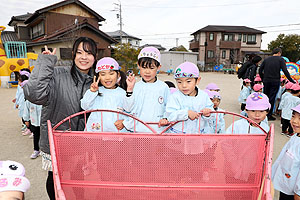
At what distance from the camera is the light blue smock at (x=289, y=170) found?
194cm

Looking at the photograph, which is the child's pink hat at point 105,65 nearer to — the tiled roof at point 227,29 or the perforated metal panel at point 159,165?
the perforated metal panel at point 159,165

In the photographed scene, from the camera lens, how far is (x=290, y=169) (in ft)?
6.48

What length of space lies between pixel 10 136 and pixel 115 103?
3912 millimetres

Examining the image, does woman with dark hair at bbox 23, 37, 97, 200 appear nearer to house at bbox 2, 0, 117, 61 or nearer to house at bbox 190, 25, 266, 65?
house at bbox 2, 0, 117, 61

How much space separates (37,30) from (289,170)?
23705 mm

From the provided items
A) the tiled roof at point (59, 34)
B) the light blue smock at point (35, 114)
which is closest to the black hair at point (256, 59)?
the light blue smock at point (35, 114)

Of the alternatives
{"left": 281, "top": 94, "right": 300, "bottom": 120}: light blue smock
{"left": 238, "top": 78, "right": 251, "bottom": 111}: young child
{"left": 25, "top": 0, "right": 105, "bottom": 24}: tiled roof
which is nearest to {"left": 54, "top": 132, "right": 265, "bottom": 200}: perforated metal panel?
{"left": 281, "top": 94, "right": 300, "bottom": 120}: light blue smock

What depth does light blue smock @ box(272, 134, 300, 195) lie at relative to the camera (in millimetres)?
1939

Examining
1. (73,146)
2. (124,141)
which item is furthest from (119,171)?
(73,146)

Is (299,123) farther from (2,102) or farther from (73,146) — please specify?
(2,102)

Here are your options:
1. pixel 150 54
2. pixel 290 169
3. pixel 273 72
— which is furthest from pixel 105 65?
pixel 273 72

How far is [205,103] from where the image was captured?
2092 mm

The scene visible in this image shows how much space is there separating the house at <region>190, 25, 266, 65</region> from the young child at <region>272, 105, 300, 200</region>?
34.5 m

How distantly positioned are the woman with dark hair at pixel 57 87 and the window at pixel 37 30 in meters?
20.5
